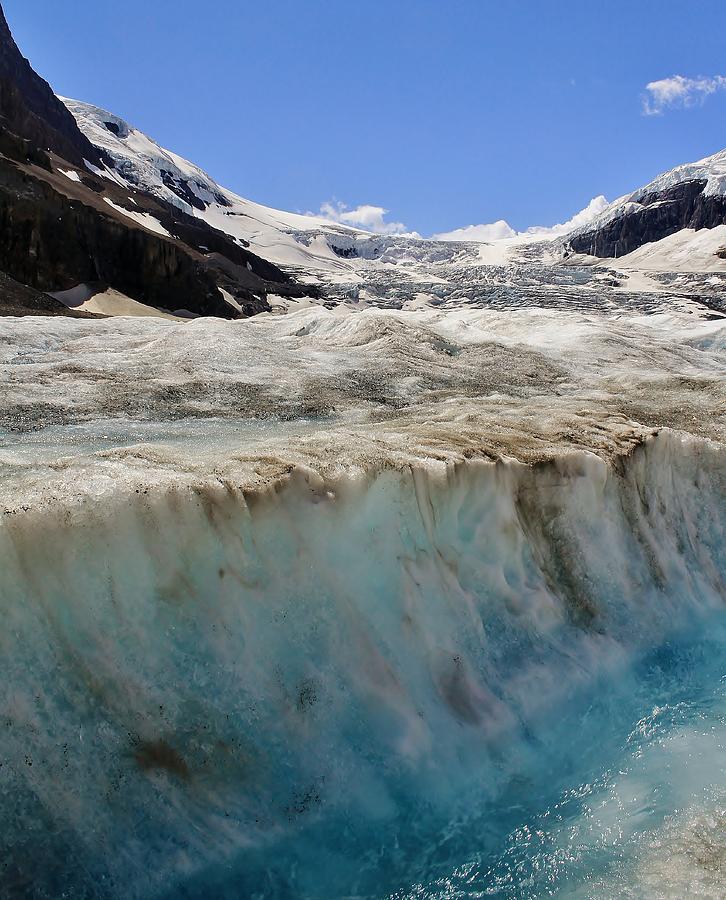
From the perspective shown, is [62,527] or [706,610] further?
[706,610]

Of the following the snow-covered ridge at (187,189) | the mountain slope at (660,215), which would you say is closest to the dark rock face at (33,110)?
the snow-covered ridge at (187,189)

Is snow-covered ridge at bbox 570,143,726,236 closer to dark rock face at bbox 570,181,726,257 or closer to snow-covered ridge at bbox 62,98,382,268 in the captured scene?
dark rock face at bbox 570,181,726,257

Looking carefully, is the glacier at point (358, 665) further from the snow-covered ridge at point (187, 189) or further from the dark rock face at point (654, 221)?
the dark rock face at point (654, 221)

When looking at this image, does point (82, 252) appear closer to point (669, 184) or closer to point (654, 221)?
point (654, 221)

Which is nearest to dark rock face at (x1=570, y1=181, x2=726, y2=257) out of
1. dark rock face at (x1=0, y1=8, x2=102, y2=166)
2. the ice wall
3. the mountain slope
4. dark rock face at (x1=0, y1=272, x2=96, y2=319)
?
the mountain slope

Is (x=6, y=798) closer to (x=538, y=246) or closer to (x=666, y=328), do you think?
(x=666, y=328)

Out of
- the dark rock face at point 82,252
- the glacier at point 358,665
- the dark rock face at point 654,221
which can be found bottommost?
the glacier at point 358,665

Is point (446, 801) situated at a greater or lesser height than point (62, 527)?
lesser

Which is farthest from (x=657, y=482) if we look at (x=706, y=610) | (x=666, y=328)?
(x=666, y=328)
